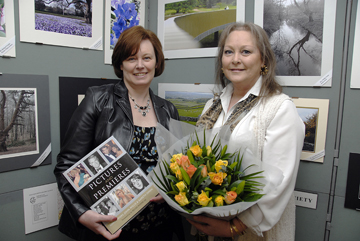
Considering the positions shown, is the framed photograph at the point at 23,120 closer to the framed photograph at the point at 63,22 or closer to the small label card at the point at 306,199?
the framed photograph at the point at 63,22

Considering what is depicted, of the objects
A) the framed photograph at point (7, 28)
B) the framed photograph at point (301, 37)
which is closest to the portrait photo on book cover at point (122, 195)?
the framed photograph at point (7, 28)

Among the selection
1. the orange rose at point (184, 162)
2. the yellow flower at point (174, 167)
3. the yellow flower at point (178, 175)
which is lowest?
the yellow flower at point (178, 175)

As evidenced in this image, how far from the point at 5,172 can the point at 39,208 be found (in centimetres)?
31

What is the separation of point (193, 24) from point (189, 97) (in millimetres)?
547

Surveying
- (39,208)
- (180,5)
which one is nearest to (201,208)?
(39,208)

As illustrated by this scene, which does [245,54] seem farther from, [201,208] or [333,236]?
[333,236]

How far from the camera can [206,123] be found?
1377 mm

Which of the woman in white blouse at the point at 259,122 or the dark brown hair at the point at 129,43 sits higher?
the dark brown hair at the point at 129,43

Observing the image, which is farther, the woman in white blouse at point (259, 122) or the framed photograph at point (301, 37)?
the framed photograph at point (301, 37)

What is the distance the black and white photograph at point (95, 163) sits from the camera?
1.06 meters

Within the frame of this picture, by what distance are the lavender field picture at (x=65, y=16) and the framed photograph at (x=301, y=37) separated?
3.65 feet

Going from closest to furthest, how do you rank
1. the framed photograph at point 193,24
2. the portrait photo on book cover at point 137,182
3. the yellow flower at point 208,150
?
the yellow flower at point 208,150, the portrait photo on book cover at point 137,182, the framed photograph at point 193,24

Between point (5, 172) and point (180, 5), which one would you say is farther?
point (180, 5)

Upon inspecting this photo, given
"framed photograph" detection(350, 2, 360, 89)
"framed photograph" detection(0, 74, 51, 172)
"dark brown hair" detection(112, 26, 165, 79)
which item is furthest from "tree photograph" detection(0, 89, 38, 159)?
"framed photograph" detection(350, 2, 360, 89)
